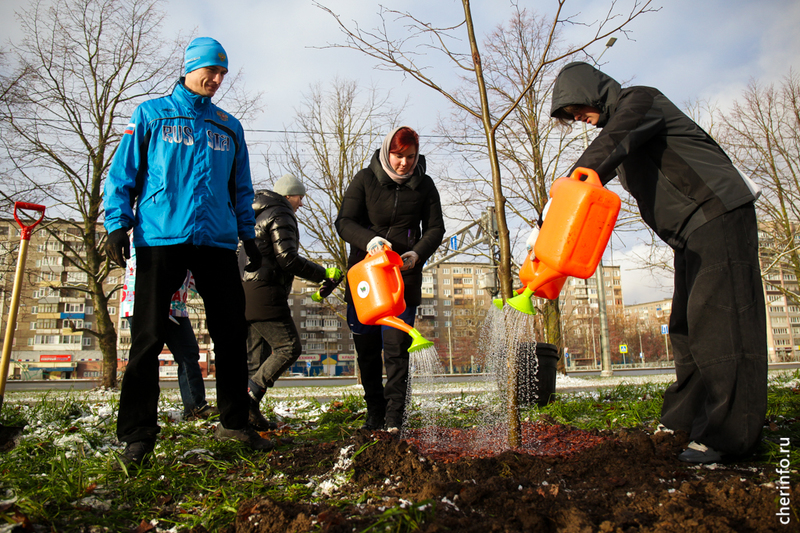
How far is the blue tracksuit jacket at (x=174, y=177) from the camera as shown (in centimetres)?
237

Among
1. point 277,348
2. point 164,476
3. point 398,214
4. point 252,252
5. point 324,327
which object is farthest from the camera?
point 324,327

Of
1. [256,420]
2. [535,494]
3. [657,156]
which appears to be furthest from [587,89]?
[256,420]

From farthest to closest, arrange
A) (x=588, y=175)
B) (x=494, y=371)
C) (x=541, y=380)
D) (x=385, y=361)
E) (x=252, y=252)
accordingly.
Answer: (x=541, y=380) → (x=385, y=361) → (x=252, y=252) → (x=494, y=371) → (x=588, y=175)

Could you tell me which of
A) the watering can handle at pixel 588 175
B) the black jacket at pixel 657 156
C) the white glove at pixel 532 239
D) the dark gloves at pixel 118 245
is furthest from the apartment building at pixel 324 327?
the watering can handle at pixel 588 175

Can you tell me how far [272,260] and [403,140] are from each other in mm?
1447

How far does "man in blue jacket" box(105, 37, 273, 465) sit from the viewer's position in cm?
226

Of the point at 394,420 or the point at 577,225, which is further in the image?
the point at 394,420

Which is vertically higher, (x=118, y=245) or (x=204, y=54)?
(x=204, y=54)

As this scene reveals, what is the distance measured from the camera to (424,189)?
131 inches

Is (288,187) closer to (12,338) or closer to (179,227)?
(179,227)

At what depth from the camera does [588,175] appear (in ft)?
6.92

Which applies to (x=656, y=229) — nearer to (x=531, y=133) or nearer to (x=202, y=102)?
(x=202, y=102)

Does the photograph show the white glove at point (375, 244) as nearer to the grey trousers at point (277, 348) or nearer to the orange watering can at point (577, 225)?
the orange watering can at point (577, 225)

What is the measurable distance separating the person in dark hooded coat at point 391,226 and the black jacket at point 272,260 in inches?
19.7
